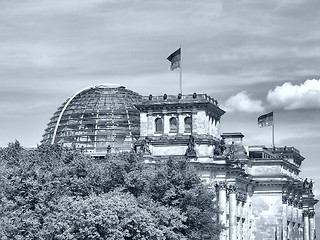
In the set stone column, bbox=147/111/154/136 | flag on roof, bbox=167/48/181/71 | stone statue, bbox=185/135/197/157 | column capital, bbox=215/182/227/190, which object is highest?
flag on roof, bbox=167/48/181/71

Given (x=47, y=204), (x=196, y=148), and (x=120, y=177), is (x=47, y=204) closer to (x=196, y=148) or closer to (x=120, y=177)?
(x=120, y=177)

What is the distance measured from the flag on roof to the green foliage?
29.4 m

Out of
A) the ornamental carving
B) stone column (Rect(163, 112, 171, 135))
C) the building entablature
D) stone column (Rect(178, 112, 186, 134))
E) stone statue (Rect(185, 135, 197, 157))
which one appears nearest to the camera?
stone statue (Rect(185, 135, 197, 157))

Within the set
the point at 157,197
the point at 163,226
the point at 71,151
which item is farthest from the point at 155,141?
the point at 163,226

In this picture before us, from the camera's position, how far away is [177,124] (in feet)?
551

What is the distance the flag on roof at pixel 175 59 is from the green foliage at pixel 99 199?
2940 centimetres

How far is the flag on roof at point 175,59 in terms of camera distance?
163125 mm

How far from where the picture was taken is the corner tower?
164m

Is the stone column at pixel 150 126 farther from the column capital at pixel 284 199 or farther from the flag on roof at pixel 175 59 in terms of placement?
the column capital at pixel 284 199

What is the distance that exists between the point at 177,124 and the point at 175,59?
1087 cm

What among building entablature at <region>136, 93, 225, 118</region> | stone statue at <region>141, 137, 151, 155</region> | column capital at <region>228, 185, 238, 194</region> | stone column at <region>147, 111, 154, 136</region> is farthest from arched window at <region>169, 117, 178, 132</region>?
column capital at <region>228, 185, 238, 194</region>

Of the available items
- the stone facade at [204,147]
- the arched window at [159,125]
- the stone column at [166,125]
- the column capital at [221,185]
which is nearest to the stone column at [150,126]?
the stone facade at [204,147]

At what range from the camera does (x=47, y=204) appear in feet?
385

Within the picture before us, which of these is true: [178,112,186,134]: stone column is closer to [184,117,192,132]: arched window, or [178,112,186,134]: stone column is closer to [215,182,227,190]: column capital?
[184,117,192,132]: arched window
